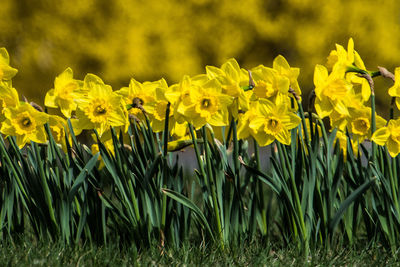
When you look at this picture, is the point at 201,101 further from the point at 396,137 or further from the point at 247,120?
the point at 396,137

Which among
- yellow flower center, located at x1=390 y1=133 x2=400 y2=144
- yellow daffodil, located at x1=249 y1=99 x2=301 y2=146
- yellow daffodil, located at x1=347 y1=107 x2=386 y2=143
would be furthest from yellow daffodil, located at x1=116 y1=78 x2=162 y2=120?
yellow flower center, located at x1=390 y1=133 x2=400 y2=144

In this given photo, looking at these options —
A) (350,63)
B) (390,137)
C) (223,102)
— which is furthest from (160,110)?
(390,137)

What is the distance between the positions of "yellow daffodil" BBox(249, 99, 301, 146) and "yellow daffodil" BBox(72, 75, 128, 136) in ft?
1.79

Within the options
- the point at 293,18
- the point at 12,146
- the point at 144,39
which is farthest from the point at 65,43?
the point at 12,146

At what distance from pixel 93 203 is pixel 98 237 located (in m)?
0.16

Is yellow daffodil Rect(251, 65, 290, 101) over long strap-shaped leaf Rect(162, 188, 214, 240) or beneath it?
over

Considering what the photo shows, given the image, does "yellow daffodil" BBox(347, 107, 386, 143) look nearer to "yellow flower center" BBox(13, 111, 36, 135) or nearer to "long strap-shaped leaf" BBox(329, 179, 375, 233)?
"long strap-shaped leaf" BBox(329, 179, 375, 233)

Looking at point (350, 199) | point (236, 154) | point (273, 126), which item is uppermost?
point (273, 126)

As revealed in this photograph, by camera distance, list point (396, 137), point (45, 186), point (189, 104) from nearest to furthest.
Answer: point (189, 104), point (396, 137), point (45, 186)

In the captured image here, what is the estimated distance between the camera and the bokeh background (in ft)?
18.7

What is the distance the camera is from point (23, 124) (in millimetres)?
2393

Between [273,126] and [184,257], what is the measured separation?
65cm

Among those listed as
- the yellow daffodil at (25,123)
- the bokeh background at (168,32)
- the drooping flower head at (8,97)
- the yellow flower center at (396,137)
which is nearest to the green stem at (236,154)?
the yellow flower center at (396,137)

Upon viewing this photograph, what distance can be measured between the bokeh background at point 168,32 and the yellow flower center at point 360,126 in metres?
3.48
